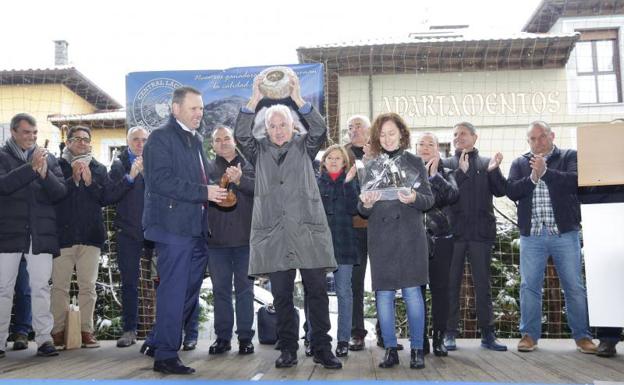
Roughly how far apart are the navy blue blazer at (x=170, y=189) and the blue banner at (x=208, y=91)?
165 cm

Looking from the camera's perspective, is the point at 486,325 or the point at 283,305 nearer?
the point at 283,305

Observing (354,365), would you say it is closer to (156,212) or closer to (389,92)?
(156,212)

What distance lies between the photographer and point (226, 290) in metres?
4.28

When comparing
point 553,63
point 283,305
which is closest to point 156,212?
point 283,305

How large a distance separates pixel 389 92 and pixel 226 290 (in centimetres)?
696

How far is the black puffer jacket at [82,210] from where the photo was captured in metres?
4.57

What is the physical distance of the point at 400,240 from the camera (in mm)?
3467

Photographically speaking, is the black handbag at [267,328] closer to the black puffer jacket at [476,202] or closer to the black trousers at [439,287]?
the black trousers at [439,287]

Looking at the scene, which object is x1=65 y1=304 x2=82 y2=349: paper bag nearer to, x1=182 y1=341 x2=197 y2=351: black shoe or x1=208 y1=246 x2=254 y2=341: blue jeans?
x1=182 y1=341 x2=197 y2=351: black shoe

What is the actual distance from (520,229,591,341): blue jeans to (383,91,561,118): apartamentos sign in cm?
656

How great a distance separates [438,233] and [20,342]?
3.00 meters

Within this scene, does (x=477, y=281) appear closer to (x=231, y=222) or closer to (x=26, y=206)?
(x=231, y=222)

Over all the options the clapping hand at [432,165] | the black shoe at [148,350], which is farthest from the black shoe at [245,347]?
the clapping hand at [432,165]

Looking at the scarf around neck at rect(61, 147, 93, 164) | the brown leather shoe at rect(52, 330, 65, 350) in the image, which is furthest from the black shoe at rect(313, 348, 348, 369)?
the scarf around neck at rect(61, 147, 93, 164)
